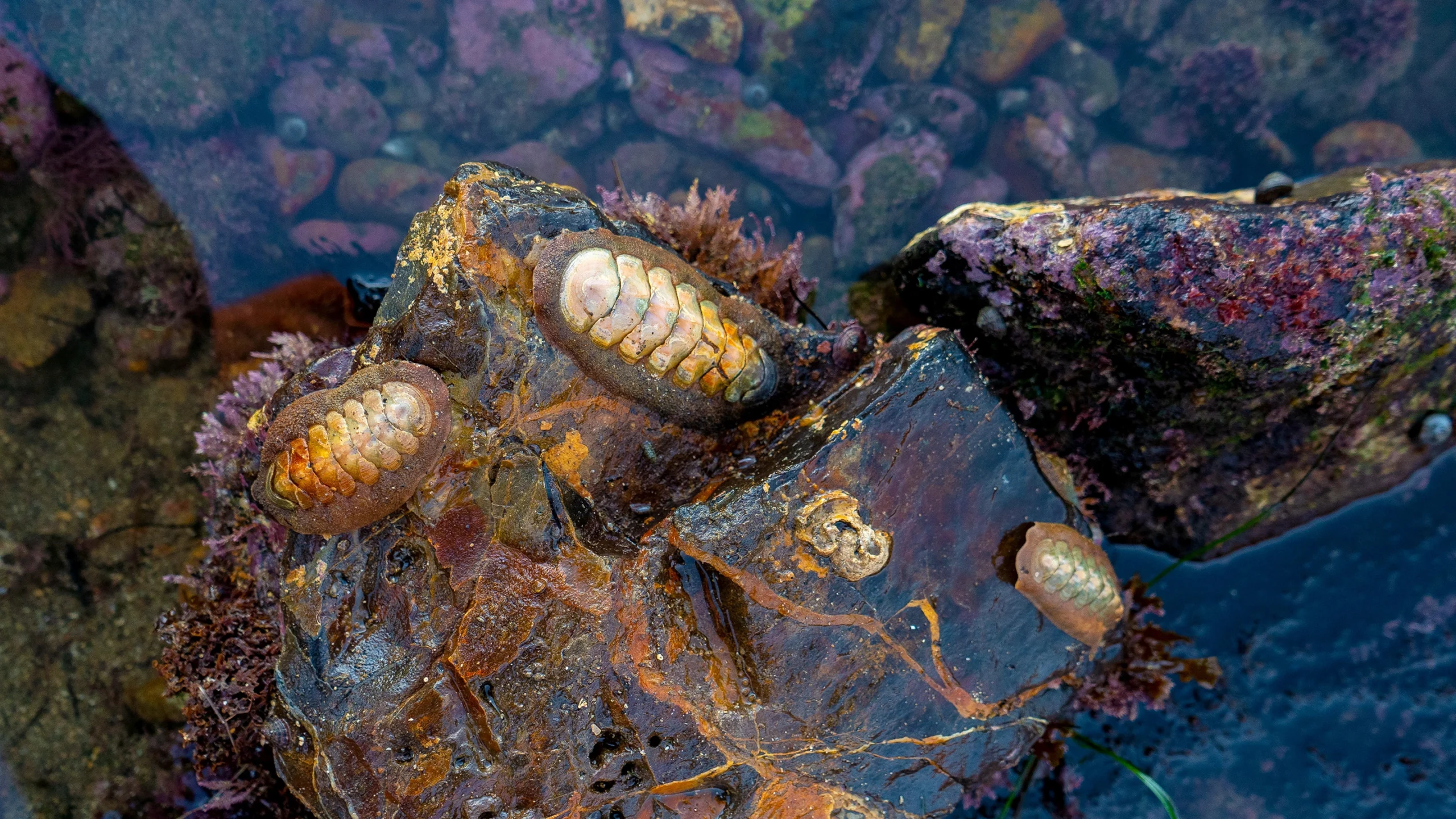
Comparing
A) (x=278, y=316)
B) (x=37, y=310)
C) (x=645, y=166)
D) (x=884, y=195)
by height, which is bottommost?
(x=37, y=310)

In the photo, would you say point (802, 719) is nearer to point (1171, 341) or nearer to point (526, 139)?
point (1171, 341)

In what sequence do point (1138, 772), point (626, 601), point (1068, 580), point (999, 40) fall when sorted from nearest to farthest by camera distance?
1. point (626, 601)
2. point (1068, 580)
3. point (1138, 772)
4. point (999, 40)

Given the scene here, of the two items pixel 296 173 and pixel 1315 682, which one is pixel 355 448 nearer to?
pixel 296 173

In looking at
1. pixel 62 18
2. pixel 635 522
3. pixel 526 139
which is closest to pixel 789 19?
pixel 526 139

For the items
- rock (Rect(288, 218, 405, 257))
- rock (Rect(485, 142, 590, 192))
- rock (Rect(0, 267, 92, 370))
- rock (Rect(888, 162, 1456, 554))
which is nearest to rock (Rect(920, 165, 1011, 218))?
rock (Rect(888, 162, 1456, 554))

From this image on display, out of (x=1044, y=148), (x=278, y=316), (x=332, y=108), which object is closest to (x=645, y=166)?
(x=332, y=108)

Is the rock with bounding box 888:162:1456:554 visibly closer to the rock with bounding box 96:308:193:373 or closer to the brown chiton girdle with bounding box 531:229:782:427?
the brown chiton girdle with bounding box 531:229:782:427

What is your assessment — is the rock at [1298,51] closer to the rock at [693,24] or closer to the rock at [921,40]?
the rock at [921,40]
